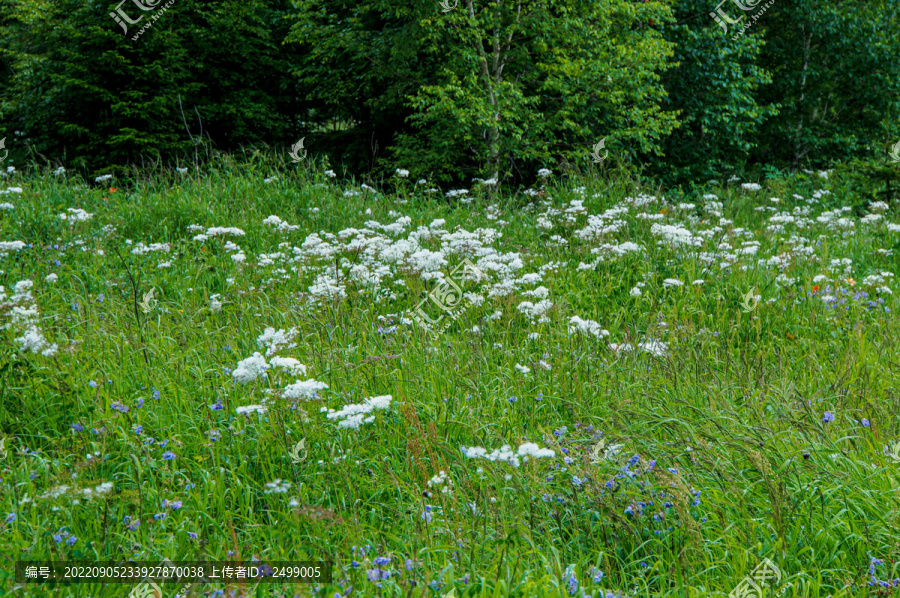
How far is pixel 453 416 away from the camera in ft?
11.4

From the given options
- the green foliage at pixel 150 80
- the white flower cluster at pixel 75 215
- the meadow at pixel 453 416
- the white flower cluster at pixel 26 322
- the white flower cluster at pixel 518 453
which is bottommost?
the meadow at pixel 453 416

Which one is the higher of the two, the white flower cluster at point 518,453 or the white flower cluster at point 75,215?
the white flower cluster at point 75,215

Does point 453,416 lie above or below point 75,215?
below

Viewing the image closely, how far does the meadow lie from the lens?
2508mm

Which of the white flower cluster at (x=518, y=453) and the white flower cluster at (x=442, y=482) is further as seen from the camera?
the white flower cluster at (x=442, y=482)

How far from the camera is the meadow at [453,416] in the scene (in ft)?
8.23

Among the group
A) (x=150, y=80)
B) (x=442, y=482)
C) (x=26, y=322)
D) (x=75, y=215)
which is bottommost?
(x=442, y=482)

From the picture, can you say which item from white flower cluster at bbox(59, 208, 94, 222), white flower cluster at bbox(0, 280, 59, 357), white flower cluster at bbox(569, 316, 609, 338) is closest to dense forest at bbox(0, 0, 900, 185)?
white flower cluster at bbox(59, 208, 94, 222)

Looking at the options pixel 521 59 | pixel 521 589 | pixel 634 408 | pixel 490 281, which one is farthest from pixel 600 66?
pixel 521 589

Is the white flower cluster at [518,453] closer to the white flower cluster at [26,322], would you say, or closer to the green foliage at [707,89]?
the white flower cluster at [26,322]

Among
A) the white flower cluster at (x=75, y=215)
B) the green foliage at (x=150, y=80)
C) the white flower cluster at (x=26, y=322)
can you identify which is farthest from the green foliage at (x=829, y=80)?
the white flower cluster at (x=26, y=322)

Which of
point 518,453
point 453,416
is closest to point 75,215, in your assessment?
point 453,416

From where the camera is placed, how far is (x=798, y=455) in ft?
9.81

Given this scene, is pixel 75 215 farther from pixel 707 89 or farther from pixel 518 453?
pixel 707 89
